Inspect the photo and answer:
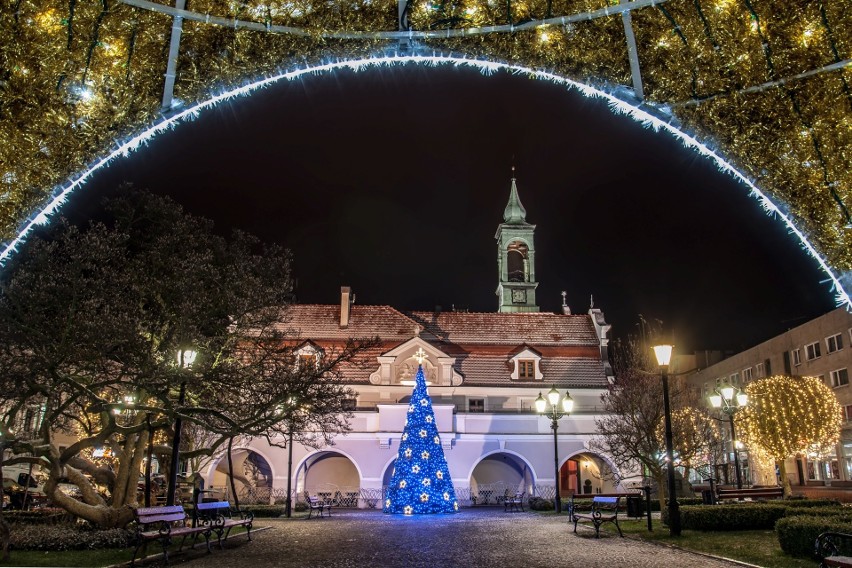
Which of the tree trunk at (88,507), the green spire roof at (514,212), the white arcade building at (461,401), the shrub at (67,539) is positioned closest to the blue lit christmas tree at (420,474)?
the white arcade building at (461,401)

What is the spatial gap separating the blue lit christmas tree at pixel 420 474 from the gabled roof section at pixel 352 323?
36.1 feet

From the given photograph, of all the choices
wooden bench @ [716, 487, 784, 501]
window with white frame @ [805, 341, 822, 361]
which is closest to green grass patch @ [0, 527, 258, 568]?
wooden bench @ [716, 487, 784, 501]

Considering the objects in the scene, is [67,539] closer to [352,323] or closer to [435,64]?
[435,64]

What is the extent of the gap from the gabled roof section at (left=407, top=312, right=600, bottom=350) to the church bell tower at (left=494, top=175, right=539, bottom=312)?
17939 mm

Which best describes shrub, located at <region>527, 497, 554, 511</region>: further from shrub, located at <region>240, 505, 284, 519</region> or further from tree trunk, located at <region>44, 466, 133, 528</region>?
tree trunk, located at <region>44, 466, 133, 528</region>

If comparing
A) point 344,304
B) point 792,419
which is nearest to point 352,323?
point 344,304

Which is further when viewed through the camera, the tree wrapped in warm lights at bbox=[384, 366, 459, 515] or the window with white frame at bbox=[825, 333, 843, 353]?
the window with white frame at bbox=[825, 333, 843, 353]

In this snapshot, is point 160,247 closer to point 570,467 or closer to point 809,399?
point 809,399

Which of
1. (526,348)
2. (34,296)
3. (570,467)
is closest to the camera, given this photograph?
(34,296)

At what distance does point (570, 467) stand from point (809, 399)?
18.7 meters

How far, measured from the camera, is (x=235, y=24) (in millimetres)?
3750

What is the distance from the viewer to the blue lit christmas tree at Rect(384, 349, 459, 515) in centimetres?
2933

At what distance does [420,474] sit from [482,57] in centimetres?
2729

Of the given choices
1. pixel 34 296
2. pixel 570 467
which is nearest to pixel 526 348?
pixel 570 467
